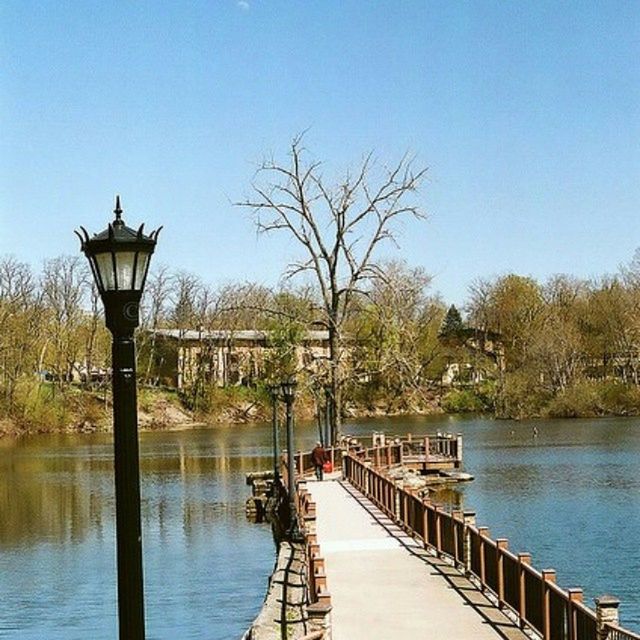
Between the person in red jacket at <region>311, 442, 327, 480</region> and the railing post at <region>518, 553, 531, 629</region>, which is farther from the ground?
the person in red jacket at <region>311, 442, 327, 480</region>

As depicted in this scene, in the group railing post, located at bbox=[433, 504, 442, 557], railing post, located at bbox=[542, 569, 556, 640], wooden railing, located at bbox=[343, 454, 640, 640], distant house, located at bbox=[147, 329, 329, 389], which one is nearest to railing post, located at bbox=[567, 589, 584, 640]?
wooden railing, located at bbox=[343, 454, 640, 640]

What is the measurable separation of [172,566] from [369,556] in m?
9.42

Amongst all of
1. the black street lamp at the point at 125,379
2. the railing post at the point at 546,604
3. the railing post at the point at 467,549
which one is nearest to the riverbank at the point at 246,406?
the railing post at the point at 467,549

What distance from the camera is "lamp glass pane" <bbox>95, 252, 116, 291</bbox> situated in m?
7.90

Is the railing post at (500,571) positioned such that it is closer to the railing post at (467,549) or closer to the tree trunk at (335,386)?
the railing post at (467,549)

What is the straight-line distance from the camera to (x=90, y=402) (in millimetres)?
102438

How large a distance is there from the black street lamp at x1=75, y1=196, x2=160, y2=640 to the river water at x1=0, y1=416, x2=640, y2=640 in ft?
49.6

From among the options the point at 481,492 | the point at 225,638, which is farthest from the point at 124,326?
the point at 481,492

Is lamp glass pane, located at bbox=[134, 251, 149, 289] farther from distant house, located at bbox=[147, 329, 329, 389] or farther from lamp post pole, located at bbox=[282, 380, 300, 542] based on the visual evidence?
distant house, located at bbox=[147, 329, 329, 389]

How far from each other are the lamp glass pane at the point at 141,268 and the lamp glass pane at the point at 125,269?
0.11 feet

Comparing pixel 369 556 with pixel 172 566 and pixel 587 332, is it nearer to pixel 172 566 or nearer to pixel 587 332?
pixel 172 566

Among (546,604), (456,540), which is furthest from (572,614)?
(456,540)

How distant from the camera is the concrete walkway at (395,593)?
1573 cm

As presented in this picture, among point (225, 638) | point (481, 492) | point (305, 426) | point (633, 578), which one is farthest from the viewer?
point (305, 426)
